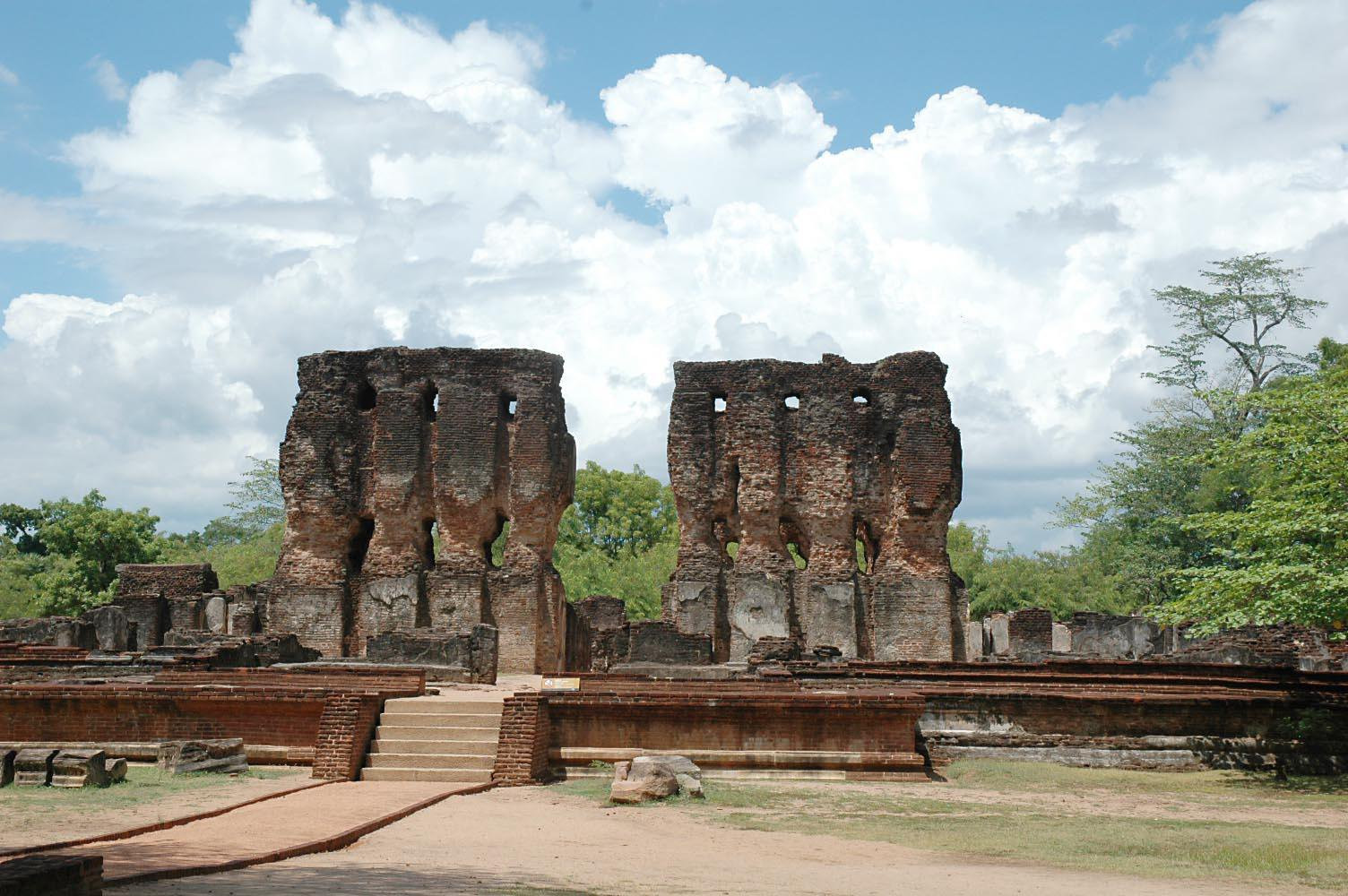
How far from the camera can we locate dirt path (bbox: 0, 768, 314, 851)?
8.89m

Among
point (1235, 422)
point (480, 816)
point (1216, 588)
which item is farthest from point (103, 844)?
point (1235, 422)

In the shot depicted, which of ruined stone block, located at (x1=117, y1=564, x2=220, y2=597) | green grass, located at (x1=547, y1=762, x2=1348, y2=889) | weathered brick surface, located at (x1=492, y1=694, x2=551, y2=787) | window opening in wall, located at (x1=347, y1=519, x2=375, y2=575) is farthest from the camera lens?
ruined stone block, located at (x1=117, y1=564, x2=220, y2=597)

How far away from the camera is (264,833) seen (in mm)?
8938

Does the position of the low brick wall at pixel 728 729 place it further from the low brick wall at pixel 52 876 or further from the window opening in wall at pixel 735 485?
the window opening in wall at pixel 735 485

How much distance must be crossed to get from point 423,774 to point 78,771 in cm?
315

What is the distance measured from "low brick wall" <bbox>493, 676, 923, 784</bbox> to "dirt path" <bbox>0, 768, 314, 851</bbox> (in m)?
2.36

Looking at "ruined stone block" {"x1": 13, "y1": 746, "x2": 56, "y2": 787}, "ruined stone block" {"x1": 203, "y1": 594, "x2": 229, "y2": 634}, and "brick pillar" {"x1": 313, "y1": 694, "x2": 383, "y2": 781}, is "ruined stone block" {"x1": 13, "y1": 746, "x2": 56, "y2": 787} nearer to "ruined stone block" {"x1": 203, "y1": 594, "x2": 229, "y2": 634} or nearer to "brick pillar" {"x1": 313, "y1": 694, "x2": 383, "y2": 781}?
"brick pillar" {"x1": 313, "y1": 694, "x2": 383, "y2": 781}

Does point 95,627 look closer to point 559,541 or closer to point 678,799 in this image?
point 678,799

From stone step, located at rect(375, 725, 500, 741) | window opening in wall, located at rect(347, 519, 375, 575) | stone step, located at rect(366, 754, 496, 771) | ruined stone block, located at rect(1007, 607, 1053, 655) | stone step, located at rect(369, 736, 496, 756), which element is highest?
window opening in wall, located at rect(347, 519, 375, 575)

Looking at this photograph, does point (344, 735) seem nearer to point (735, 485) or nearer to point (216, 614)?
point (735, 485)

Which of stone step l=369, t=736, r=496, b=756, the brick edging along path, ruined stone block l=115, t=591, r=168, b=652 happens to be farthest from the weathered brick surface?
ruined stone block l=115, t=591, r=168, b=652

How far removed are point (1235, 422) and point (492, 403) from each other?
2257 cm

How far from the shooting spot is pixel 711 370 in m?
29.6

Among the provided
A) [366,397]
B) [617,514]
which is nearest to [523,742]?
[366,397]
